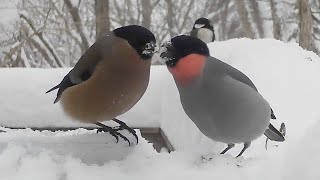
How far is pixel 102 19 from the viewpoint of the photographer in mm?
6629

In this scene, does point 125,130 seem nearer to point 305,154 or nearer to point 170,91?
point 305,154

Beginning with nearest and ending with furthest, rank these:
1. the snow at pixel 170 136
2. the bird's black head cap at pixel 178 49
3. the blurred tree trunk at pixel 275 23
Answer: the snow at pixel 170 136, the bird's black head cap at pixel 178 49, the blurred tree trunk at pixel 275 23

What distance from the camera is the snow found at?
0.89m

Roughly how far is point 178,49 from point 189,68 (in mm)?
82

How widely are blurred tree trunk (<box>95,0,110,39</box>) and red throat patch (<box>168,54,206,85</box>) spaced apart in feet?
16.3

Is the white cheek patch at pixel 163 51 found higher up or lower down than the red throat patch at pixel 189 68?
higher up

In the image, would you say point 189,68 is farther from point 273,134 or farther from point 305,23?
point 305,23

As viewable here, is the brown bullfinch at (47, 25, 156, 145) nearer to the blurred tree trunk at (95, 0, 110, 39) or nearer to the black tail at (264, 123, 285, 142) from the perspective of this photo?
the black tail at (264, 123, 285, 142)

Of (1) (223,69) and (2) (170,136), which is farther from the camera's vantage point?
(2) (170,136)

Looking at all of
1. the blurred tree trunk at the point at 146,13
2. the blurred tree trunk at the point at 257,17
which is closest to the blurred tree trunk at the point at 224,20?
the blurred tree trunk at the point at 257,17

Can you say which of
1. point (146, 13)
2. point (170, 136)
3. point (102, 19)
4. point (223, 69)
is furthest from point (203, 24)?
point (223, 69)

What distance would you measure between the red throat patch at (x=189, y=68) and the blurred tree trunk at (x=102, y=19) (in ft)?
16.3

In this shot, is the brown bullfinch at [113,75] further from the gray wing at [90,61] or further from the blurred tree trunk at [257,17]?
the blurred tree trunk at [257,17]

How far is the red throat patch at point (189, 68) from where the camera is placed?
58.5 inches
